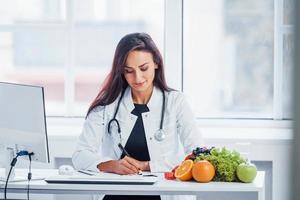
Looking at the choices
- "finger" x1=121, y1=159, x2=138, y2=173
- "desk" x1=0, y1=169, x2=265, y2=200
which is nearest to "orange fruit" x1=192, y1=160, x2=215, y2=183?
"desk" x1=0, y1=169, x2=265, y2=200

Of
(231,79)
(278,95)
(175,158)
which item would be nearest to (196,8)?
(231,79)

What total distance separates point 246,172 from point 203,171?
0.17 meters

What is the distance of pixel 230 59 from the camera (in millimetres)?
4055

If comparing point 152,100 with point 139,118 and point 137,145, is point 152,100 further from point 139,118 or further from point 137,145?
point 137,145

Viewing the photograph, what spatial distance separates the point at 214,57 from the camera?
4047 millimetres

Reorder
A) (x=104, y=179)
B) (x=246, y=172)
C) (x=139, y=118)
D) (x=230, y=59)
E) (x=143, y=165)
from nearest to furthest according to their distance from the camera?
(x=246, y=172), (x=104, y=179), (x=143, y=165), (x=139, y=118), (x=230, y=59)

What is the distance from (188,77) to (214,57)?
9.3 inches

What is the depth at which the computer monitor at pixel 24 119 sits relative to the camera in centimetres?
219

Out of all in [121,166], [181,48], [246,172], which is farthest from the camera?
[181,48]

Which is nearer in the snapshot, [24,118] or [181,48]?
[24,118]

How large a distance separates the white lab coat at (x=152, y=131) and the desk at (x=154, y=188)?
0.26 metres

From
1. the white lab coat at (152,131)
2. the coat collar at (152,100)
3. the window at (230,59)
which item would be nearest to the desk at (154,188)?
the white lab coat at (152,131)

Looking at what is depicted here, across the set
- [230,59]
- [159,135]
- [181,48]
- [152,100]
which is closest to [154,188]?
[159,135]

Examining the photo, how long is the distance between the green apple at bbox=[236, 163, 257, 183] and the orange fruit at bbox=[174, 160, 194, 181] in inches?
7.4
